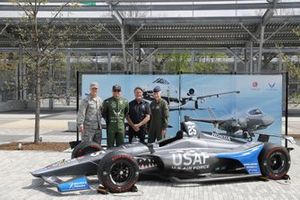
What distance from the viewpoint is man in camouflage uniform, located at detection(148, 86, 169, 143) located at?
35.3 feet

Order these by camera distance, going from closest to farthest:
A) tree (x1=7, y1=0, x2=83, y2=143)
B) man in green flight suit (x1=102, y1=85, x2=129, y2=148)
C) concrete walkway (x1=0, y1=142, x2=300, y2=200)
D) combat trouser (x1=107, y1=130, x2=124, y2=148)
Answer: concrete walkway (x1=0, y1=142, x2=300, y2=200) < man in green flight suit (x1=102, y1=85, x2=129, y2=148) < combat trouser (x1=107, y1=130, x2=124, y2=148) < tree (x1=7, y1=0, x2=83, y2=143)

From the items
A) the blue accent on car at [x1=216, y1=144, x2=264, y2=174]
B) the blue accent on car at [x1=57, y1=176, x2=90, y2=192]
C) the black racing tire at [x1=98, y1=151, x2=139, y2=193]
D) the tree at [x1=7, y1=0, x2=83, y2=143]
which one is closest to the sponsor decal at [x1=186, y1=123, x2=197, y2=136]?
the blue accent on car at [x1=216, y1=144, x2=264, y2=174]

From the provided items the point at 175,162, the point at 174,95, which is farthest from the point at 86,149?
the point at 174,95

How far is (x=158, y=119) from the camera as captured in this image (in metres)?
10.8

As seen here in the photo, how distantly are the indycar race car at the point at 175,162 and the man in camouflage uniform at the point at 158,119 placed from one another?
1.42 meters

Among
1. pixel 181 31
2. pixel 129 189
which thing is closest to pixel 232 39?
pixel 181 31

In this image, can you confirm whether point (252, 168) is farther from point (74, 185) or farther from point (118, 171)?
point (74, 185)

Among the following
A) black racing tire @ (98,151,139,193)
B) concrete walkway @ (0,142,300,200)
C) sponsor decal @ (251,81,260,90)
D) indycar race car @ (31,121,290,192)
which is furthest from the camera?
sponsor decal @ (251,81,260,90)

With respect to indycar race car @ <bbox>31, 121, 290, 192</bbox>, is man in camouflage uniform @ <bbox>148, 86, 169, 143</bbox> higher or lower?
higher

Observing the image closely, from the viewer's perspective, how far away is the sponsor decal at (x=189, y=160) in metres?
8.77

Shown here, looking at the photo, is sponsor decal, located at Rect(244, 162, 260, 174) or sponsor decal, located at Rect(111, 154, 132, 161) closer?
sponsor decal, located at Rect(111, 154, 132, 161)

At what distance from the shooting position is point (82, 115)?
34.2 feet

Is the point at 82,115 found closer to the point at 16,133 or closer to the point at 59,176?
the point at 59,176

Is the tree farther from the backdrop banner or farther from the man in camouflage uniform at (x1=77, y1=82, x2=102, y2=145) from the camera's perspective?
the man in camouflage uniform at (x1=77, y1=82, x2=102, y2=145)
